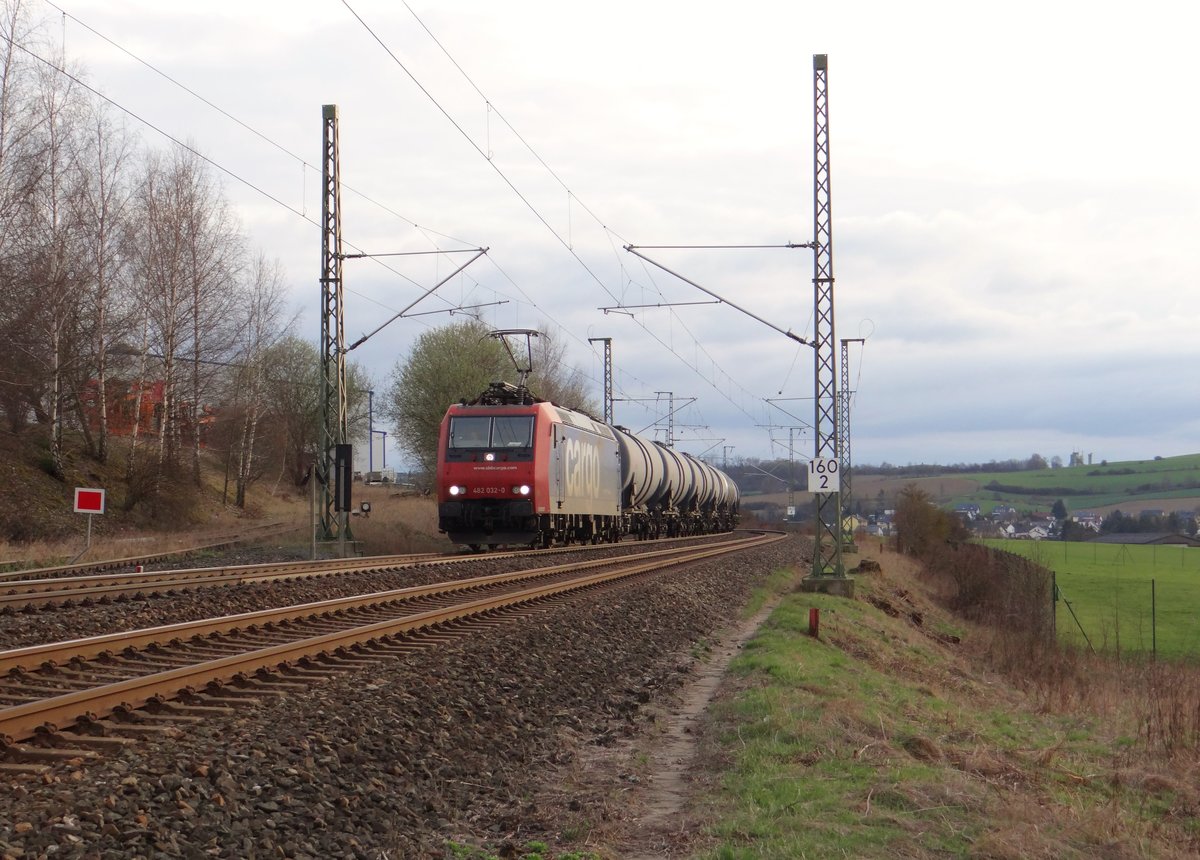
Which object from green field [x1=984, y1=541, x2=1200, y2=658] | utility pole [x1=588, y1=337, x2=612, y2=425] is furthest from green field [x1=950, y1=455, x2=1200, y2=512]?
utility pole [x1=588, y1=337, x2=612, y2=425]

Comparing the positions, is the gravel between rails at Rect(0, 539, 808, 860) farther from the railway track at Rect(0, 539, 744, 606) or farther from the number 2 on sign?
the number 2 on sign

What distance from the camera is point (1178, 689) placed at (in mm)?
15383

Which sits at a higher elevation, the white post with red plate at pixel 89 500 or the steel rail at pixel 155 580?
the white post with red plate at pixel 89 500

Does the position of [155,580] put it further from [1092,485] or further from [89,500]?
[1092,485]

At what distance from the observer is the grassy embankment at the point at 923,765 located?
18.3ft

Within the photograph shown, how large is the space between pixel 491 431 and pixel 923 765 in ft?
64.0

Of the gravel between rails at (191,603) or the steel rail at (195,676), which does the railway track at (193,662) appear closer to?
the steel rail at (195,676)

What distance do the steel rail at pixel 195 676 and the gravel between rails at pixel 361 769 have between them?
564mm

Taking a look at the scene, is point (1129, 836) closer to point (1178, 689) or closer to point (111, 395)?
point (1178, 689)

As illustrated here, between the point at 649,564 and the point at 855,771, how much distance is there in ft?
57.9

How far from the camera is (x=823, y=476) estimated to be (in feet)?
66.6

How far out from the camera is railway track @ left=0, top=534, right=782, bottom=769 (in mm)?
6422

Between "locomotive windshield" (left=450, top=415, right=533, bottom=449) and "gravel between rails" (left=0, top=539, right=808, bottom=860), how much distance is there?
14.6 m

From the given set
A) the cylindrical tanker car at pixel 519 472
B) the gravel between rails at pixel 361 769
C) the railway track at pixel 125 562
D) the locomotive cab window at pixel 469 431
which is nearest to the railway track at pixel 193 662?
the gravel between rails at pixel 361 769
